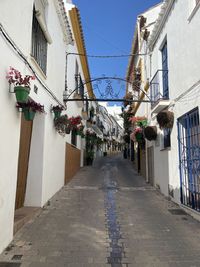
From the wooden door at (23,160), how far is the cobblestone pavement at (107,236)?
0.74 m

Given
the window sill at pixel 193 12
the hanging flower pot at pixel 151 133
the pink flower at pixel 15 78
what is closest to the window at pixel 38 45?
the pink flower at pixel 15 78

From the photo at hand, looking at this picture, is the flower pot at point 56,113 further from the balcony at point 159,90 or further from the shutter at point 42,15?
the balcony at point 159,90

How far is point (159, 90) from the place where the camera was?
9859 mm

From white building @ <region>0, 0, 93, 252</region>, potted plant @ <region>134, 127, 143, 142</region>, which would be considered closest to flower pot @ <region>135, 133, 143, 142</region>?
potted plant @ <region>134, 127, 143, 142</region>

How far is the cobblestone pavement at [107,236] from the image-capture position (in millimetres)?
4086

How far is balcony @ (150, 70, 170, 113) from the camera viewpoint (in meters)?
8.95

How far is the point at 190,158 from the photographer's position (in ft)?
22.9

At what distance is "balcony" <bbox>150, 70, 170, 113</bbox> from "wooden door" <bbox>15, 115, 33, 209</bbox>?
442cm

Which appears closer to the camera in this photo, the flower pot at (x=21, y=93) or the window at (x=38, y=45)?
the flower pot at (x=21, y=93)

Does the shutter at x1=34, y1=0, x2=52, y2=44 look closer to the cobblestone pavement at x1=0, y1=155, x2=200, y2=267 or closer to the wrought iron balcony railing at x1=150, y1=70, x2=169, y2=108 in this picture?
the wrought iron balcony railing at x1=150, y1=70, x2=169, y2=108

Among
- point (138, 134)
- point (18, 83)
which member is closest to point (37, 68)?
point (18, 83)

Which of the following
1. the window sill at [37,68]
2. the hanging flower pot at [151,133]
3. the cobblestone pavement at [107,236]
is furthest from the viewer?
the hanging flower pot at [151,133]

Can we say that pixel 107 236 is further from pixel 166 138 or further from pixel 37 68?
pixel 166 138

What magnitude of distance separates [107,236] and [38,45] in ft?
17.5
